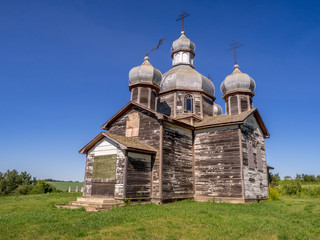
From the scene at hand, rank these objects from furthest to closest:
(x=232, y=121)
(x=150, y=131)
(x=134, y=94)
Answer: (x=134, y=94) → (x=232, y=121) → (x=150, y=131)

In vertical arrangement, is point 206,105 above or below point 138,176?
above

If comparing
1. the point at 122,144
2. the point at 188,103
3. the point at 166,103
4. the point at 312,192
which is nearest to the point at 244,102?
the point at 188,103

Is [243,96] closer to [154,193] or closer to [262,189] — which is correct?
[262,189]

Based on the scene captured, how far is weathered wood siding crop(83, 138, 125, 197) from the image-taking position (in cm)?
1310

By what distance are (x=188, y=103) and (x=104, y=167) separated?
33.0ft

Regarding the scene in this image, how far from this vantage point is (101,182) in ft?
45.6

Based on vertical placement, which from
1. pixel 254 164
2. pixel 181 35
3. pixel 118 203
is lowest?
pixel 118 203

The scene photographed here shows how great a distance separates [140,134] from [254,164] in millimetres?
8282

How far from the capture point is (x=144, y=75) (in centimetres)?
1881

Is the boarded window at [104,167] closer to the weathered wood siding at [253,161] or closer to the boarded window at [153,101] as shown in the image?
the boarded window at [153,101]

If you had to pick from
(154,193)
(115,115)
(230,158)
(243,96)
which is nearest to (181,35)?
(243,96)

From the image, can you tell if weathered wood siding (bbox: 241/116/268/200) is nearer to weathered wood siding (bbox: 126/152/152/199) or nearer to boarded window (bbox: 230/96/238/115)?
boarded window (bbox: 230/96/238/115)

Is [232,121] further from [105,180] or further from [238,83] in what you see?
[105,180]

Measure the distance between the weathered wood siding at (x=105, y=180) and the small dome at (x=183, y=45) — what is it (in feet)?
50.2
